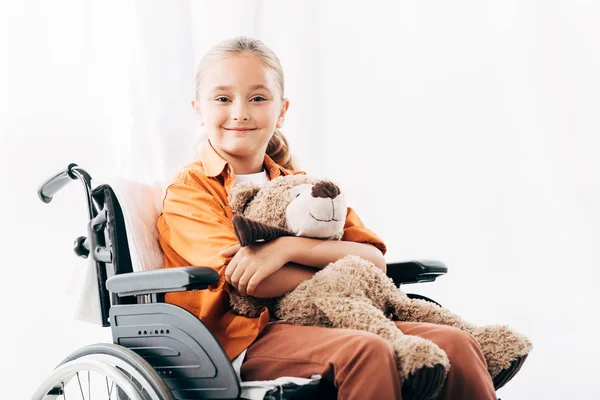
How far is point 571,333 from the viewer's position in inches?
A: 99.7

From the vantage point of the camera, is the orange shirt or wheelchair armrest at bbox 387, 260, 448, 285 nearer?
the orange shirt

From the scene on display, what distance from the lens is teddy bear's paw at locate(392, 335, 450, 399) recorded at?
117cm

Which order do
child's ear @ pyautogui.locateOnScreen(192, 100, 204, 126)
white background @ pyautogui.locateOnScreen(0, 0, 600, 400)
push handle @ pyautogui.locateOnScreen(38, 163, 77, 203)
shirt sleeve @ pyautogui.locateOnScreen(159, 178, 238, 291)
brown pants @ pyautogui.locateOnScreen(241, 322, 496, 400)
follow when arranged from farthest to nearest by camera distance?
white background @ pyautogui.locateOnScreen(0, 0, 600, 400)
child's ear @ pyautogui.locateOnScreen(192, 100, 204, 126)
push handle @ pyautogui.locateOnScreen(38, 163, 77, 203)
shirt sleeve @ pyautogui.locateOnScreen(159, 178, 238, 291)
brown pants @ pyautogui.locateOnScreen(241, 322, 496, 400)

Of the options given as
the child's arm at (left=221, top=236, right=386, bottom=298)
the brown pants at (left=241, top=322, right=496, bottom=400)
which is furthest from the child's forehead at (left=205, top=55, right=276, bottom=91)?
the brown pants at (left=241, top=322, right=496, bottom=400)

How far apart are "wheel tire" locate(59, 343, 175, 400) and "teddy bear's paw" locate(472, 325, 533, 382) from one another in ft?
1.87

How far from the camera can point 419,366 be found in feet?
3.82

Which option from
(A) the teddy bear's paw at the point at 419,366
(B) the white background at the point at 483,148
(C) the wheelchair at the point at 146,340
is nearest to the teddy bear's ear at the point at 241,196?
(C) the wheelchair at the point at 146,340

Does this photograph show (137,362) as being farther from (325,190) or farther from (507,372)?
(507,372)

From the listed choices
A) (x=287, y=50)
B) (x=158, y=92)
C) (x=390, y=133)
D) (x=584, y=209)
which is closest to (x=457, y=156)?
(x=390, y=133)

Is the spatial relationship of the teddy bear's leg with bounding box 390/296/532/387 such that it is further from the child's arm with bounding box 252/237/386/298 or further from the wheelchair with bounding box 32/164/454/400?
the wheelchair with bounding box 32/164/454/400

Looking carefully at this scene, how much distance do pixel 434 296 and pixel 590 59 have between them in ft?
3.11

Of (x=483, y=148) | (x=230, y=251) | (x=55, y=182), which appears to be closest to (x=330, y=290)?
(x=230, y=251)

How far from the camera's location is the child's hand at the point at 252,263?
1.35 m

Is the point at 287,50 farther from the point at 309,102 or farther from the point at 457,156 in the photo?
the point at 457,156
